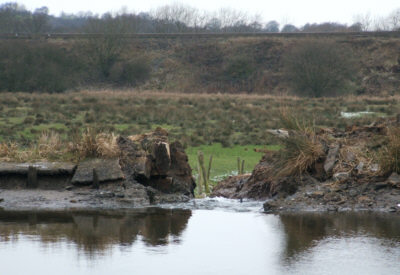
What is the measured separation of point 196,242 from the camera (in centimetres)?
1040

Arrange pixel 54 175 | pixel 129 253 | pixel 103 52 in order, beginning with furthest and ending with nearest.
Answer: pixel 103 52, pixel 54 175, pixel 129 253

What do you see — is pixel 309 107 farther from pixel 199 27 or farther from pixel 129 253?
pixel 199 27

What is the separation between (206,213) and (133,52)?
240ft

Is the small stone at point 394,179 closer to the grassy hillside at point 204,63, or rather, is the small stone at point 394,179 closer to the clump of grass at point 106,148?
the clump of grass at point 106,148

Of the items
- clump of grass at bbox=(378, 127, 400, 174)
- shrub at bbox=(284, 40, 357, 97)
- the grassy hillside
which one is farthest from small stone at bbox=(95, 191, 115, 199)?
the grassy hillside

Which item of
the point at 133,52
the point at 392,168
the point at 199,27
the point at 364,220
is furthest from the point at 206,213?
the point at 199,27

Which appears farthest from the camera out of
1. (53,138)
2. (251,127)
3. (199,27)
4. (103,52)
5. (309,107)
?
(199,27)

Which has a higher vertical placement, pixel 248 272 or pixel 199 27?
pixel 199 27

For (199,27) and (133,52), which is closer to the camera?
(133,52)

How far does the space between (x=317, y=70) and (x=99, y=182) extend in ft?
165

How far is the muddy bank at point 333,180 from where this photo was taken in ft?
44.6

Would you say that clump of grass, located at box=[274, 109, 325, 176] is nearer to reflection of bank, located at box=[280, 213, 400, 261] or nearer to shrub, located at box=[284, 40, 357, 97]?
reflection of bank, located at box=[280, 213, 400, 261]

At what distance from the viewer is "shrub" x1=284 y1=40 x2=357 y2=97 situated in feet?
205

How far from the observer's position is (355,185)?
14.1m
